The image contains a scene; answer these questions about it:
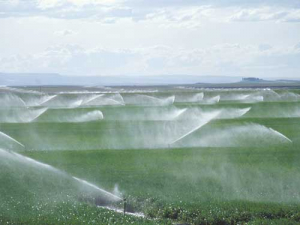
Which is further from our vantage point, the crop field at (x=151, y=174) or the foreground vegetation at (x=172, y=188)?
the crop field at (x=151, y=174)

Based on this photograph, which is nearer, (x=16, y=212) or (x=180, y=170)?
(x=16, y=212)

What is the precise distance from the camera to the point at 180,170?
29.9 m

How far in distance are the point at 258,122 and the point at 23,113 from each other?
113ft

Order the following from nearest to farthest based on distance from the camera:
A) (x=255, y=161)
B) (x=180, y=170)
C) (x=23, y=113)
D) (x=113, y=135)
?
1. (x=180, y=170)
2. (x=255, y=161)
3. (x=113, y=135)
4. (x=23, y=113)

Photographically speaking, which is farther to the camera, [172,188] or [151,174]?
[151,174]

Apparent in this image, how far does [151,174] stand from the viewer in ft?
94.0

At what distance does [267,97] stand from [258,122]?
6177 cm

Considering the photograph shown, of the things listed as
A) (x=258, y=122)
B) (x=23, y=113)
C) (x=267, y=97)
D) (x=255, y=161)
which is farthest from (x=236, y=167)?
(x=267, y=97)

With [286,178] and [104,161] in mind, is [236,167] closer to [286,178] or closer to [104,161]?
[286,178]

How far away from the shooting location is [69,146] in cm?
4072

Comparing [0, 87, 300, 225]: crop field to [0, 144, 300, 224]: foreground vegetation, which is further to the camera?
[0, 87, 300, 225]: crop field

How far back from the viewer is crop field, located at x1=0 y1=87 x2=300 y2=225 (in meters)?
20.7

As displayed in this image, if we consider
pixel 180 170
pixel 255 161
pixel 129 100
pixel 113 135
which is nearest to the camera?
pixel 180 170

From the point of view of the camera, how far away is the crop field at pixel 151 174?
67.8 ft
